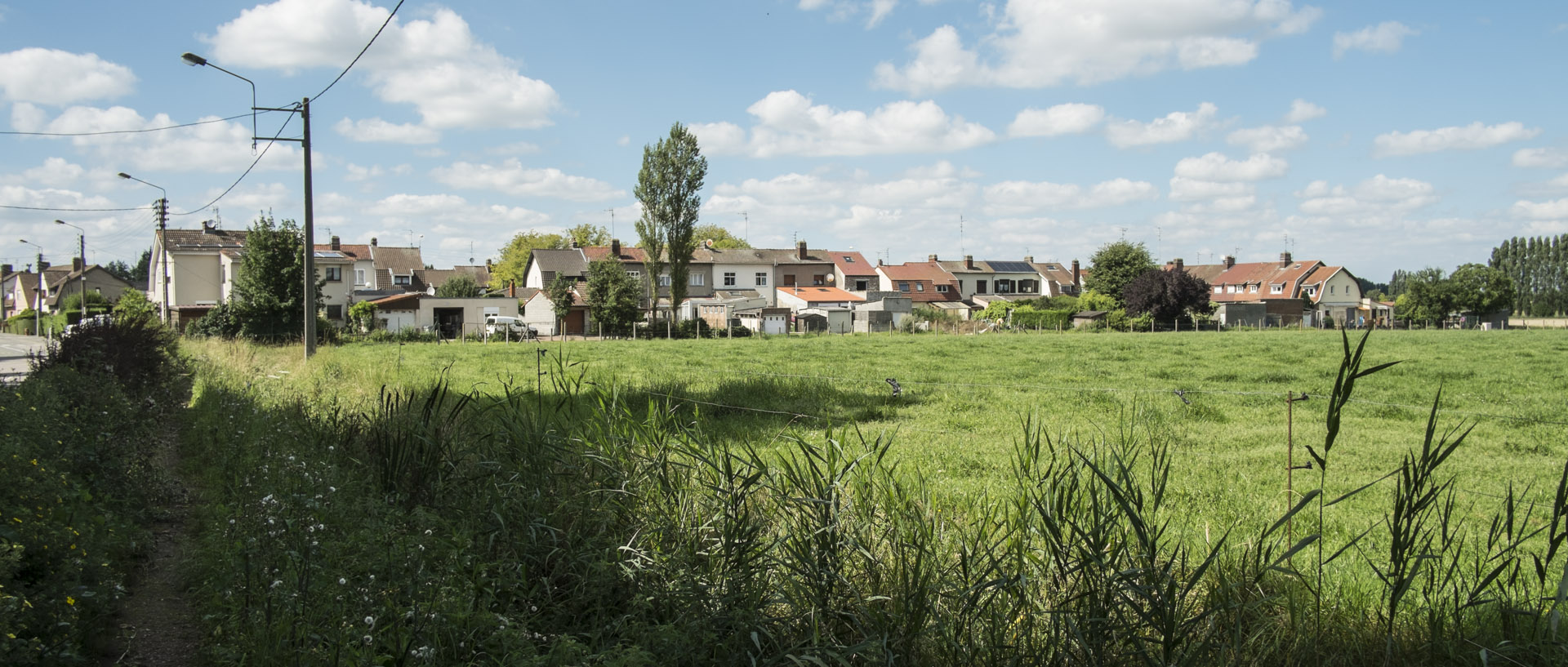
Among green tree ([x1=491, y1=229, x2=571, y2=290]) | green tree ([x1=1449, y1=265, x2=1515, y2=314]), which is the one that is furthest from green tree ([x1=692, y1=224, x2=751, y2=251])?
green tree ([x1=1449, y1=265, x2=1515, y2=314])

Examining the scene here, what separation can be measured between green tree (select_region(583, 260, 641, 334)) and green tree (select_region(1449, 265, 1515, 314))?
68.0m

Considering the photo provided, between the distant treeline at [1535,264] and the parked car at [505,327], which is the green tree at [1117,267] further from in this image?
the distant treeline at [1535,264]

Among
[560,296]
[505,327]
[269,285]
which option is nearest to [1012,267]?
[560,296]

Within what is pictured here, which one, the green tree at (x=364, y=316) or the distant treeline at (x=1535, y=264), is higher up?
the distant treeline at (x=1535, y=264)

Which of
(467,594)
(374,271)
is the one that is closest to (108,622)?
(467,594)

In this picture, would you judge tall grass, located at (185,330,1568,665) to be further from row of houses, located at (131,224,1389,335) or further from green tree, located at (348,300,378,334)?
green tree, located at (348,300,378,334)

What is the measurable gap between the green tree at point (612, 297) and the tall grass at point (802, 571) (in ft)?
150

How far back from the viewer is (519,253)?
10462 centimetres

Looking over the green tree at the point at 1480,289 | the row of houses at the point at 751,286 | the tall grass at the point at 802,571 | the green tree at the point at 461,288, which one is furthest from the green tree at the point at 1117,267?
the tall grass at the point at 802,571

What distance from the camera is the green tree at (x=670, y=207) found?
56.8 m

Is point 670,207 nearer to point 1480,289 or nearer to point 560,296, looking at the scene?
point 560,296

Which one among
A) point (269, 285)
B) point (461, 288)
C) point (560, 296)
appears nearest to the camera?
point (269, 285)

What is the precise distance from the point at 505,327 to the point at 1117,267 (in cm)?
4900

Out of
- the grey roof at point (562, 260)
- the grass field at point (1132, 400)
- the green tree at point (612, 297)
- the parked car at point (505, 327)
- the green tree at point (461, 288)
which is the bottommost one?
the grass field at point (1132, 400)
